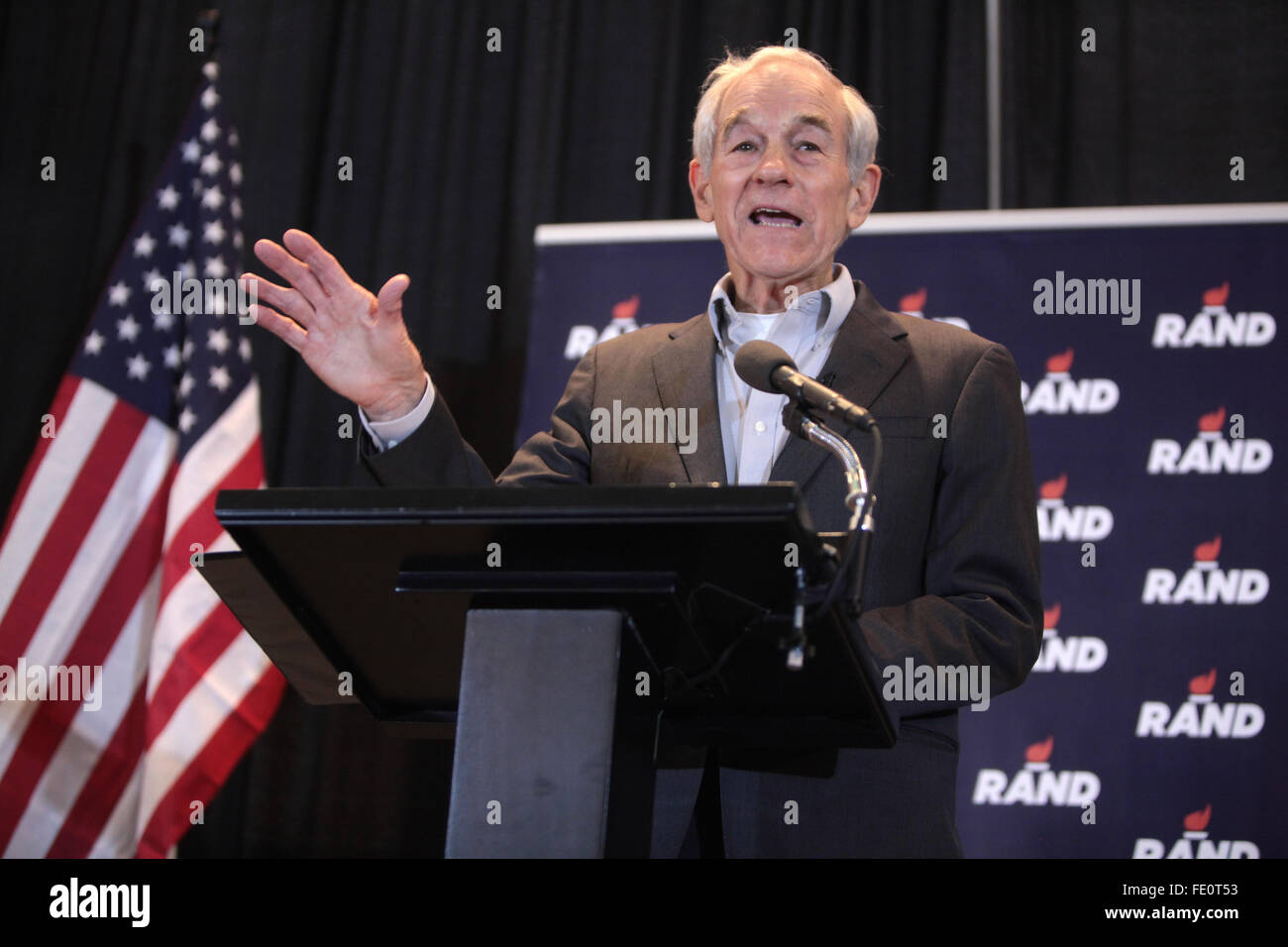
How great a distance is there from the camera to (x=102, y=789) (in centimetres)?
343

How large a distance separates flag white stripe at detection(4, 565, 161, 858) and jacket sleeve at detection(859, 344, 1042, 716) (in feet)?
8.17

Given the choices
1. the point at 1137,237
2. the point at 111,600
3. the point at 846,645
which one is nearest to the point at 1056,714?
the point at 1137,237

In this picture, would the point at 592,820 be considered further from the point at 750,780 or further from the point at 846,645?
the point at 750,780

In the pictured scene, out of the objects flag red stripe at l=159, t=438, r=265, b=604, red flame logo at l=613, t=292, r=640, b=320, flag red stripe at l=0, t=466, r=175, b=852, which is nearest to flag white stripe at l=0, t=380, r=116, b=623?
flag red stripe at l=0, t=466, r=175, b=852

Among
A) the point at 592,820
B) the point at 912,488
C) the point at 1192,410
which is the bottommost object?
the point at 592,820

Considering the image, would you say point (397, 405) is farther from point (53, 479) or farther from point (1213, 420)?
point (53, 479)

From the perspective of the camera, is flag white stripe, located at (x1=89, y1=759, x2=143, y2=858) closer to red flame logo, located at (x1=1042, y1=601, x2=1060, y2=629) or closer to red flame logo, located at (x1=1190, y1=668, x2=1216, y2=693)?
red flame logo, located at (x1=1042, y1=601, x2=1060, y2=629)

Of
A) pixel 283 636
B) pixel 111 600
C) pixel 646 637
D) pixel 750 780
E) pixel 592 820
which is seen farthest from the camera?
pixel 111 600

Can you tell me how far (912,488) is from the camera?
177 centimetres

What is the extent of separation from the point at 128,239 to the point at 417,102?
91 centimetres

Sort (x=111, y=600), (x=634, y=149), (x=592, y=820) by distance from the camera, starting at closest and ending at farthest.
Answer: (x=592, y=820) → (x=111, y=600) → (x=634, y=149)

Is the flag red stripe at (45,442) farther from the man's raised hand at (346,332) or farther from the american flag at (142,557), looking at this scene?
the man's raised hand at (346,332)

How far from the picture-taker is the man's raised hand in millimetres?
1586

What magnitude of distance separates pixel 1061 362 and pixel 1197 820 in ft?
3.34
